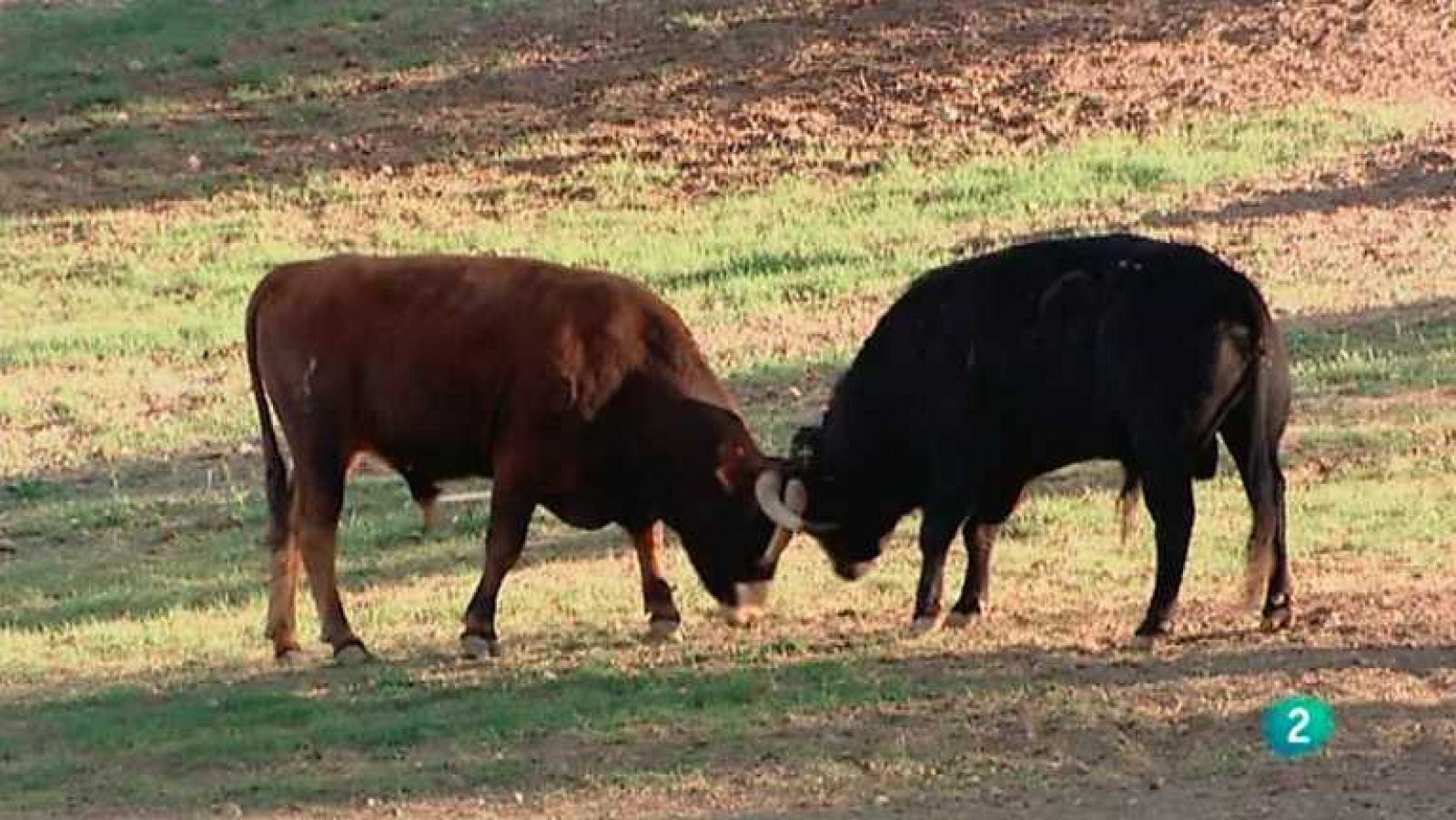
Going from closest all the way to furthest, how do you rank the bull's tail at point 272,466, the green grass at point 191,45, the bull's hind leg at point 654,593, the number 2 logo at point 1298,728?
the number 2 logo at point 1298,728, the bull's hind leg at point 654,593, the bull's tail at point 272,466, the green grass at point 191,45

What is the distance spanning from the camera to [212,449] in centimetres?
1862

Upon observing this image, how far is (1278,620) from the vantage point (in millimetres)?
11688

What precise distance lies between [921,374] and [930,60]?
17660 millimetres

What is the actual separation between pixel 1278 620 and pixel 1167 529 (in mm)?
559

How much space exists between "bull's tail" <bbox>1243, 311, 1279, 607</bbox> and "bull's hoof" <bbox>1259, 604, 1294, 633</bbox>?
0.09 metres

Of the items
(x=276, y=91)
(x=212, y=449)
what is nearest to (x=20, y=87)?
(x=276, y=91)

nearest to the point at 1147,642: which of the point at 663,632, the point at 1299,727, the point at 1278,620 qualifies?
the point at 1278,620

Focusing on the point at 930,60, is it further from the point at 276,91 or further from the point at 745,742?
the point at 745,742

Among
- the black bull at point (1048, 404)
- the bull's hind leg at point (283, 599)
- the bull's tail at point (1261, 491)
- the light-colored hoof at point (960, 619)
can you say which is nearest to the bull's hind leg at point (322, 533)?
the bull's hind leg at point (283, 599)

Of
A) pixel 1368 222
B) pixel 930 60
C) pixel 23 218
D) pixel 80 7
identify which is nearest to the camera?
pixel 1368 222

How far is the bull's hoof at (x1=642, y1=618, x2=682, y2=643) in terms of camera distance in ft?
40.8

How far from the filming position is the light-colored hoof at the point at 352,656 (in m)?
12.2

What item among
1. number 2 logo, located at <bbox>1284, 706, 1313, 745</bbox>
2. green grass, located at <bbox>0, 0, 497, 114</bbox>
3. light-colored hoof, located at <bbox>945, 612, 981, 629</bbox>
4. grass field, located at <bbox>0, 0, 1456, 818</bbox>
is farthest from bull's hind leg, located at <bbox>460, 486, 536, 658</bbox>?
green grass, located at <bbox>0, 0, 497, 114</bbox>

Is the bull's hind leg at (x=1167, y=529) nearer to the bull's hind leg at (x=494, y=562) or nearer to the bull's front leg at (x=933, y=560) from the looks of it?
the bull's front leg at (x=933, y=560)
